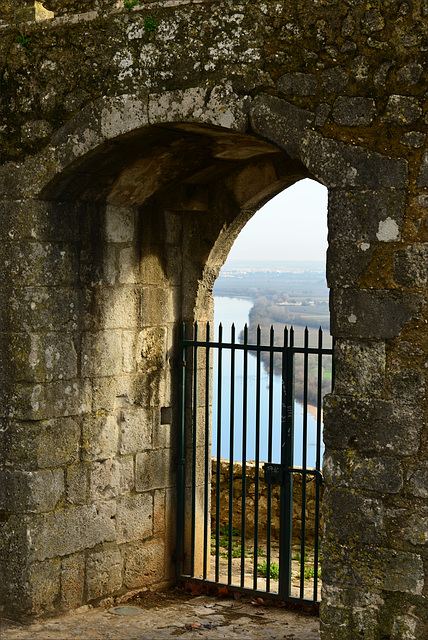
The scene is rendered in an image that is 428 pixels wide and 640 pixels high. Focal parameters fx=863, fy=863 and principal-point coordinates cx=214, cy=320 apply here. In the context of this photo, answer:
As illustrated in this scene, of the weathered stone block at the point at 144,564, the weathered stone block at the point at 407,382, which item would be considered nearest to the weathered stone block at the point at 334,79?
the weathered stone block at the point at 407,382

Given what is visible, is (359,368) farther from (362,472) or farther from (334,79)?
(334,79)

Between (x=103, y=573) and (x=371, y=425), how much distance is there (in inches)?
92.8

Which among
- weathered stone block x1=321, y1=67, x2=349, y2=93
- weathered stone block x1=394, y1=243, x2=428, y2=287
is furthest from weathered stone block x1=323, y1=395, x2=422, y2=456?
weathered stone block x1=321, y1=67, x2=349, y2=93

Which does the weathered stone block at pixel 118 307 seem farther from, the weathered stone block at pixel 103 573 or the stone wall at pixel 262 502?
the stone wall at pixel 262 502

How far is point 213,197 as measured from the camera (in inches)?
240

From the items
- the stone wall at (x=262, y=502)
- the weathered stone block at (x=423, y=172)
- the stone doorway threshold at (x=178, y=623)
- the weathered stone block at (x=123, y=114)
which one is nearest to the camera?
the weathered stone block at (x=423, y=172)

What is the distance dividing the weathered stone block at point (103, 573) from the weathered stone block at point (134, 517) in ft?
0.43

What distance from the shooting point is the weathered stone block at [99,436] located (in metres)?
5.53

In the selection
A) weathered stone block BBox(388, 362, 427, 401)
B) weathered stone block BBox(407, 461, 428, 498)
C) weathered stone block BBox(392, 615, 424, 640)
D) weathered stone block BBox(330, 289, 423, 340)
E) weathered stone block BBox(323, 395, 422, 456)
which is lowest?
weathered stone block BBox(392, 615, 424, 640)

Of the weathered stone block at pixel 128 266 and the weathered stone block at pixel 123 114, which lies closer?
the weathered stone block at pixel 123 114

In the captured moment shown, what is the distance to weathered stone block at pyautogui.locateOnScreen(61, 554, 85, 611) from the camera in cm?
540

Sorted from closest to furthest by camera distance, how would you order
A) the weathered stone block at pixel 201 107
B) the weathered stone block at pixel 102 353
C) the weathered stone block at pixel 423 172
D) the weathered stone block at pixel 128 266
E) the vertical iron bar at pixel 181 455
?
Answer: the weathered stone block at pixel 423 172 → the weathered stone block at pixel 201 107 → the weathered stone block at pixel 102 353 → the weathered stone block at pixel 128 266 → the vertical iron bar at pixel 181 455

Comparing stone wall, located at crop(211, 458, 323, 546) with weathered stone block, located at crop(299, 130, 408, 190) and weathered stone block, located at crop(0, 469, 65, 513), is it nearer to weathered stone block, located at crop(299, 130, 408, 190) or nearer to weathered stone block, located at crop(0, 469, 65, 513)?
weathered stone block, located at crop(0, 469, 65, 513)

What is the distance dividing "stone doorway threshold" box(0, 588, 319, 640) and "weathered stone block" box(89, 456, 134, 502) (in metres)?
0.74
